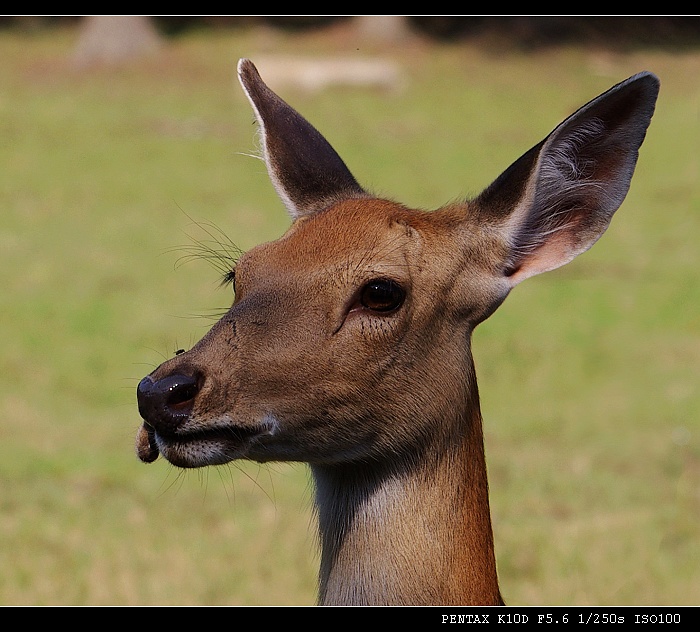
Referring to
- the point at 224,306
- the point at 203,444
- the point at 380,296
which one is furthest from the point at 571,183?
the point at 224,306

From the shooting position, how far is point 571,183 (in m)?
4.11

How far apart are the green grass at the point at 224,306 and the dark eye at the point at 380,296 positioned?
0.87m

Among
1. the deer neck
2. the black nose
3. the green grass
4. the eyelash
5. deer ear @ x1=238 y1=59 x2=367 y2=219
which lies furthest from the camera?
the green grass

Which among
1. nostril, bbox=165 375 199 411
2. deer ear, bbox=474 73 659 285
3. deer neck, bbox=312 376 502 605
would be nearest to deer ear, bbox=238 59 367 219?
deer ear, bbox=474 73 659 285

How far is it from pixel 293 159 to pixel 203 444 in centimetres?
142

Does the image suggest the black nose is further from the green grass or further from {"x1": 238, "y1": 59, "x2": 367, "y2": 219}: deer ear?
{"x1": 238, "y1": 59, "x2": 367, "y2": 219}: deer ear

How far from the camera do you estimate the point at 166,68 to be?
28.7m

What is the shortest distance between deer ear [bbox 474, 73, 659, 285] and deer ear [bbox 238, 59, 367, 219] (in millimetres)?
638

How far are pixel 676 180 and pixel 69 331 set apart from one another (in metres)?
11.9

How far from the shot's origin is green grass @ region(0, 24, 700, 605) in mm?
7328

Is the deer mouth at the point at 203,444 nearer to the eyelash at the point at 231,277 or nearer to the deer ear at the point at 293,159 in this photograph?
the eyelash at the point at 231,277

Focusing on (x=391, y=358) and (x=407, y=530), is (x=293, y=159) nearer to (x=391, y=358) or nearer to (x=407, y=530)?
(x=391, y=358)

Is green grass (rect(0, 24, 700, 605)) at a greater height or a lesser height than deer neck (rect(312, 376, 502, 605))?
lesser
